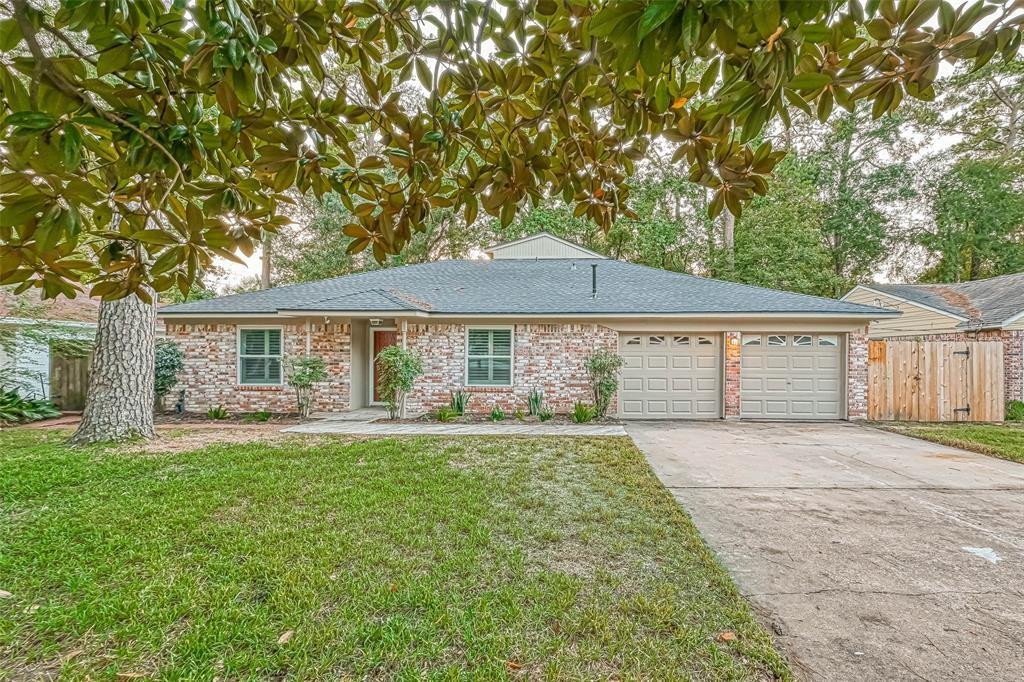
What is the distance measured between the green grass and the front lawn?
5.67 metres

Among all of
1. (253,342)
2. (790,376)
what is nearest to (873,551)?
(790,376)

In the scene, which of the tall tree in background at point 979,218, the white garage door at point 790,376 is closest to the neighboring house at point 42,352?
the white garage door at point 790,376

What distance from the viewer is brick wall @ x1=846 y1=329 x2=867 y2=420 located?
32.1 feet

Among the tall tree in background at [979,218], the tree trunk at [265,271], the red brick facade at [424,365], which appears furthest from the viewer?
the tree trunk at [265,271]

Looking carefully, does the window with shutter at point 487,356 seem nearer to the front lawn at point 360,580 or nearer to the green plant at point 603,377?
the green plant at point 603,377

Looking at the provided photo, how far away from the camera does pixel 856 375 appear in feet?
32.2

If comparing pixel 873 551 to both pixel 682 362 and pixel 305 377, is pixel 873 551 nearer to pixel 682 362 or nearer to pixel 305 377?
pixel 682 362

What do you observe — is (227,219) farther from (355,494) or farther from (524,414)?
(524,414)

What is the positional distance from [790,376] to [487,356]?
6502 mm

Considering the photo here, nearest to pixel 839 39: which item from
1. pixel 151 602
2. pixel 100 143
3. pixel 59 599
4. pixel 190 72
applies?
pixel 190 72

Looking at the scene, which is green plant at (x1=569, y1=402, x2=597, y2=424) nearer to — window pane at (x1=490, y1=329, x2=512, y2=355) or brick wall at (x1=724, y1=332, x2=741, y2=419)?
window pane at (x1=490, y1=329, x2=512, y2=355)

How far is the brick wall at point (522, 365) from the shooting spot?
1020cm

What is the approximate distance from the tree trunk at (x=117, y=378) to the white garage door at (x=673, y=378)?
8.46 m

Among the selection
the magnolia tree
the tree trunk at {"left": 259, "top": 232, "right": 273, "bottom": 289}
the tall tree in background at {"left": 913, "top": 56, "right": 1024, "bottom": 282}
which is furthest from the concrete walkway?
the tall tree in background at {"left": 913, "top": 56, "right": 1024, "bottom": 282}
